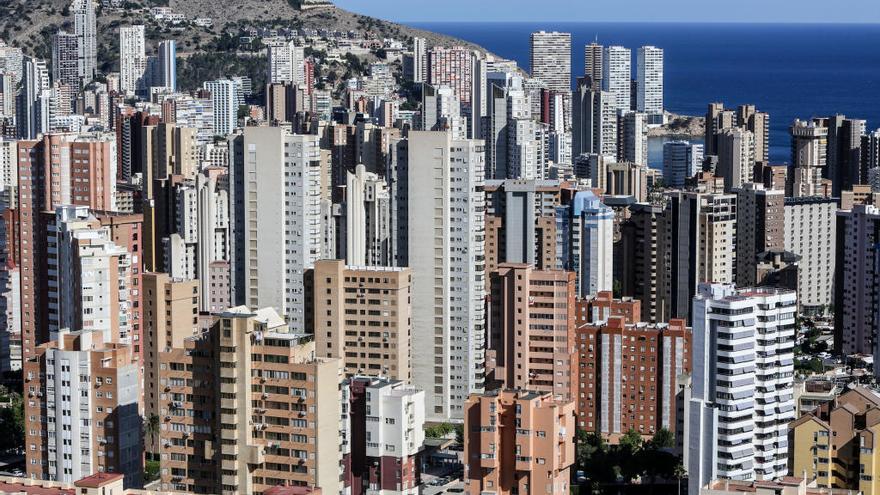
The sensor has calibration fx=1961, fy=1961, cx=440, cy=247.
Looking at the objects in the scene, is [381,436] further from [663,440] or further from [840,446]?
[663,440]

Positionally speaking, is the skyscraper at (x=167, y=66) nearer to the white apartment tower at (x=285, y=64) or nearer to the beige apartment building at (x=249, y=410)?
the white apartment tower at (x=285, y=64)

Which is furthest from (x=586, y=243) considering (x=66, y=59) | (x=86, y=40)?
(x=86, y=40)

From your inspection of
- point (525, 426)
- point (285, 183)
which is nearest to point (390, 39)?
point (285, 183)

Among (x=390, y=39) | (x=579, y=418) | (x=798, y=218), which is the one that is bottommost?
(x=579, y=418)

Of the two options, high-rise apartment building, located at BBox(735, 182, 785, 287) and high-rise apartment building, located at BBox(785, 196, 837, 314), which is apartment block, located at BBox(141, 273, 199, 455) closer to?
high-rise apartment building, located at BBox(735, 182, 785, 287)

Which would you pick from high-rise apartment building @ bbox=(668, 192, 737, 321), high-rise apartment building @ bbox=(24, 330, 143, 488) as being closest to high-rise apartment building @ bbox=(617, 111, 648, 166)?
high-rise apartment building @ bbox=(668, 192, 737, 321)

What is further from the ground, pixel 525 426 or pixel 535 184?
pixel 535 184

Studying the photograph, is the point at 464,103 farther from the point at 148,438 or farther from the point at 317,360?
the point at 317,360
